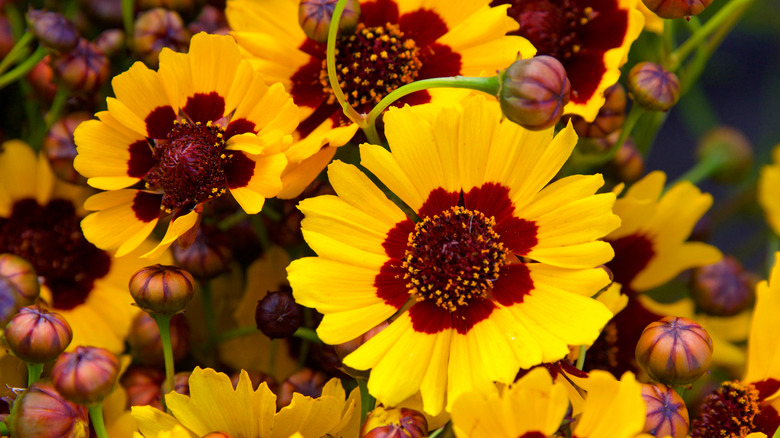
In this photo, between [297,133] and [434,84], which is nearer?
[434,84]

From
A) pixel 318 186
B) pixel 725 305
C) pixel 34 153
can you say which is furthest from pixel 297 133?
pixel 725 305

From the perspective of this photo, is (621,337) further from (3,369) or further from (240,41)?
(3,369)

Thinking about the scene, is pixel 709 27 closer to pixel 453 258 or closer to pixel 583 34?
pixel 583 34

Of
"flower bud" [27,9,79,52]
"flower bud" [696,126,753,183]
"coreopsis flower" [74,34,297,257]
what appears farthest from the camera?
"flower bud" [696,126,753,183]

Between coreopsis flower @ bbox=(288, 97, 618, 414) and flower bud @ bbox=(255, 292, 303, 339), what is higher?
coreopsis flower @ bbox=(288, 97, 618, 414)

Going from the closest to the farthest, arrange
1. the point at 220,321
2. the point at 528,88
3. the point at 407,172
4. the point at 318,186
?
the point at 528,88, the point at 407,172, the point at 318,186, the point at 220,321

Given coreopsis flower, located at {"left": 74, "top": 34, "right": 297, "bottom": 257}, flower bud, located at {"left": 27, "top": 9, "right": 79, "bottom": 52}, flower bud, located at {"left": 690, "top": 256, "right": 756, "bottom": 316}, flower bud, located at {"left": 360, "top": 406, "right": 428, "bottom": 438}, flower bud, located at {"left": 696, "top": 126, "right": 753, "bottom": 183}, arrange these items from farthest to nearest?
flower bud, located at {"left": 696, "top": 126, "right": 753, "bottom": 183} → flower bud, located at {"left": 690, "top": 256, "right": 756, "bottom": 316} → flower bud, located at {"left": 27, "top": 9, "right": 79, "bottom": 52} → coreopsis flower, located at {"left": 74, "top": 34, "right": 297, "bottom": 257} → flower bud, located at {"left": 360, "top": 406, "right": 428, "bottom": 438}

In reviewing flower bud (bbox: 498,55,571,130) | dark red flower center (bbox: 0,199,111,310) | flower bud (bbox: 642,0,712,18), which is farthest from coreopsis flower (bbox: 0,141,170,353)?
flower bud (bbox: 642,0,712,18)

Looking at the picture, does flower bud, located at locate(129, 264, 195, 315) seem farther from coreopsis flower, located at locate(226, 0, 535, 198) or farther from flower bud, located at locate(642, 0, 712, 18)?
flower bud, located at locate(642, 0, 712, 18)
